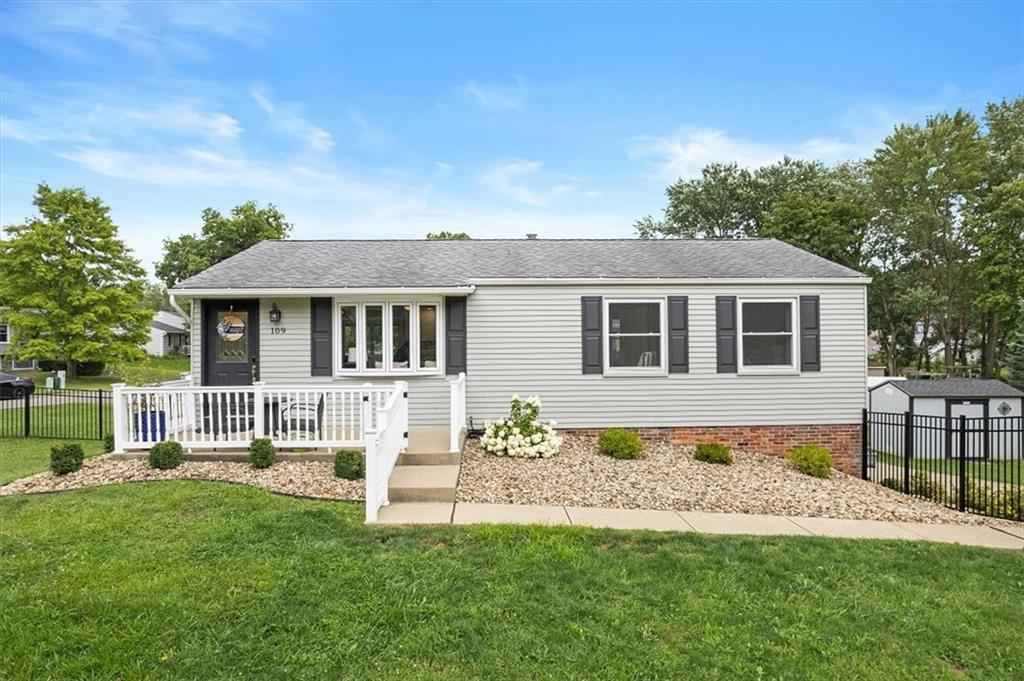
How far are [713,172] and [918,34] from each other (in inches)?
852

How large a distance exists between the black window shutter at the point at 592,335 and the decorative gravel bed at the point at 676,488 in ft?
5.57

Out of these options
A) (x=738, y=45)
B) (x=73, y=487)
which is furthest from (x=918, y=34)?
(x=73, y=487)

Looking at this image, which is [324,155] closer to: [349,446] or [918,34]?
[349,446]

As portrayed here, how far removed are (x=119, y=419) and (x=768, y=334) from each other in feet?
36.0

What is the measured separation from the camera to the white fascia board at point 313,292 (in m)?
9.21

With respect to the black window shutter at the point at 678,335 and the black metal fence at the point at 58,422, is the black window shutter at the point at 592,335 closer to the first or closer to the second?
the black window shutter at the point at 678,335

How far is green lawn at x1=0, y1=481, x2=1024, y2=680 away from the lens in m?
3.02

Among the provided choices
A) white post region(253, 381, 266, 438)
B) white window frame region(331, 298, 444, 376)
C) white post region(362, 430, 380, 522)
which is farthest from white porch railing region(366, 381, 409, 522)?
white window frame region(331, 298, 444, 376)

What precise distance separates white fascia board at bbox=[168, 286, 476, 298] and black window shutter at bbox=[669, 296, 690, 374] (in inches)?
151

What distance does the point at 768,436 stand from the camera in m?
10.2

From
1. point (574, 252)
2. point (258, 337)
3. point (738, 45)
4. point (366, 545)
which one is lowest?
point (366, 545)

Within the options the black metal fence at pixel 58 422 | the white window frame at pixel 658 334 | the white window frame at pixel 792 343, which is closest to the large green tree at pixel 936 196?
the white window frame at pixel 792 343

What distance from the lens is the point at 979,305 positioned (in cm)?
2705

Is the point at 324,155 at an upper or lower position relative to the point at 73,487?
upper
